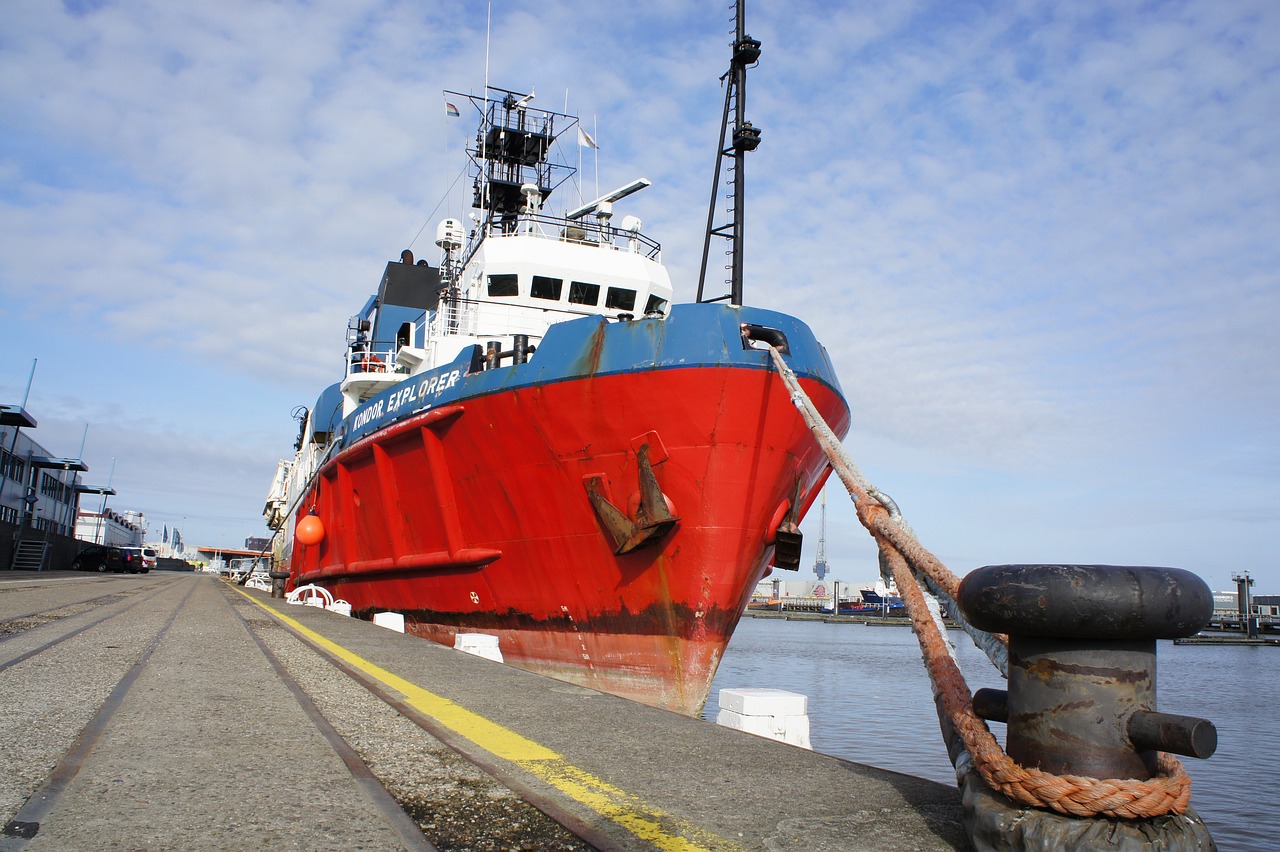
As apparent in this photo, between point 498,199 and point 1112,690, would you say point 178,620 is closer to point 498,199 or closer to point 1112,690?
point 1112,690

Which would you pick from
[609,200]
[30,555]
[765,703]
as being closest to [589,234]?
[609,200]

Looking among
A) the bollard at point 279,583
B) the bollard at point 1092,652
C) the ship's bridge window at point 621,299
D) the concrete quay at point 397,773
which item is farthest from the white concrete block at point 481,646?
the bollard at point 279,583

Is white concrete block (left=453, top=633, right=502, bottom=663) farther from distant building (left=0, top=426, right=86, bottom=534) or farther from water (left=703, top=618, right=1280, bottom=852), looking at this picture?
distant building (left=0, top=426, right=86, bottom=534)

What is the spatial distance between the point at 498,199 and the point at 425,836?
18.2 meters

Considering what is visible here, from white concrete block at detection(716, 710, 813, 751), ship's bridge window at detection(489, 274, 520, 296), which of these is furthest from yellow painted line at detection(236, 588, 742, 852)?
ship's bridge window at detection(489, 274, 520, 296)

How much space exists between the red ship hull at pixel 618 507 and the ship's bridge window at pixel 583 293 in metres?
3.70

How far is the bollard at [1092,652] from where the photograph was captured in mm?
2090

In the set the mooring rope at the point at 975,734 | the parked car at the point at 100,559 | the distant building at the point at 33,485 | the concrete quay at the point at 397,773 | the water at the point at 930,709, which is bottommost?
the water at the point at 930,709

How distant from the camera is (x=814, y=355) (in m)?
9.00

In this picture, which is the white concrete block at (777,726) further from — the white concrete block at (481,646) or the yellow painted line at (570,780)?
the white concrete block at (481,646)

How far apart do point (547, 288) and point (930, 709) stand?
10393mm

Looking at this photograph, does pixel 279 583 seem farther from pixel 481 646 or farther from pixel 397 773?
pixel 397 773

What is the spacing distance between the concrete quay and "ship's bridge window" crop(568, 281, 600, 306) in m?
8.26

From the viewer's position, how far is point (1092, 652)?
217 cm
